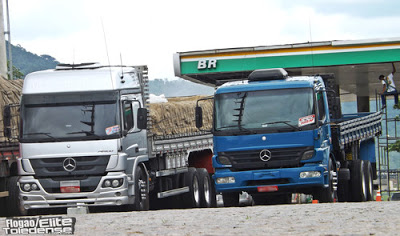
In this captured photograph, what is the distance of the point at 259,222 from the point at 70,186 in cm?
587

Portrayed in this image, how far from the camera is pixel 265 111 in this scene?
53.7 feet

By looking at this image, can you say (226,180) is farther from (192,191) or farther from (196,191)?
(196,191)

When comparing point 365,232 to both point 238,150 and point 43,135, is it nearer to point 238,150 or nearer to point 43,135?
point 238,150

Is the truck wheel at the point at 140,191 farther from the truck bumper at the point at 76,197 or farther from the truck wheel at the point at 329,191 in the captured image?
the truck wheel at the point at 329,191

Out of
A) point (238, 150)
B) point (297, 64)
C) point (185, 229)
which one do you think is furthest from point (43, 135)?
point (297, 64)

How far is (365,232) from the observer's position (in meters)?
9.95

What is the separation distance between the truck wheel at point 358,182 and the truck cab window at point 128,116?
5.78m

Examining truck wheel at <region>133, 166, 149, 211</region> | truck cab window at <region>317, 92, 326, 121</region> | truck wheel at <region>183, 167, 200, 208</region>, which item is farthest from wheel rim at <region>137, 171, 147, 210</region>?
truck cab window at <region>317, 92, 326, 121</region>

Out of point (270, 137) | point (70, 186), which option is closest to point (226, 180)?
point (270, 137)

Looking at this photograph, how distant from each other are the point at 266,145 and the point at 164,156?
12.6ft

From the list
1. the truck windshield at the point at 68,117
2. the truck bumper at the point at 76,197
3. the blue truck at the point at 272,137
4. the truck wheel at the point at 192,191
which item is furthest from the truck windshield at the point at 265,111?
the truck wheel at the point at 192,191

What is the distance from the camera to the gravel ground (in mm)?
10406

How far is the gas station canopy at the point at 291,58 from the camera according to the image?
30906 mm

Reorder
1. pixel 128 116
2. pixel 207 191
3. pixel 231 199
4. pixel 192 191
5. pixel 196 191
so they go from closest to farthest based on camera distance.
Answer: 1. pixel 128 116
2. pixel 231 199
3. pixel 192 191
4. pixel 196 191
5. pixel 207 191
